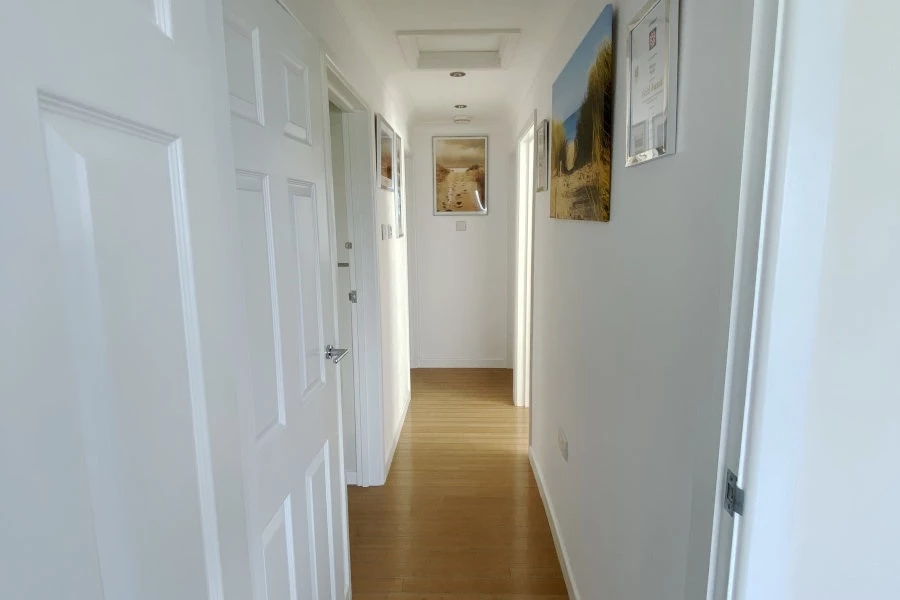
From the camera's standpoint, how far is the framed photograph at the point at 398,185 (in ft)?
10.8

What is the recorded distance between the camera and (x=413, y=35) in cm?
229

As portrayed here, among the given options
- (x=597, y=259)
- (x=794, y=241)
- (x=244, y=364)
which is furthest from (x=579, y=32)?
(x=244, y=364)

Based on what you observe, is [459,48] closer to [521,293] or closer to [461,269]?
[521,293]

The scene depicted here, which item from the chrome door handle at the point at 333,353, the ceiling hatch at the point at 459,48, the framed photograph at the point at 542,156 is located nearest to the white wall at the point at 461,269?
the ceiling hatch at the point at 459,48

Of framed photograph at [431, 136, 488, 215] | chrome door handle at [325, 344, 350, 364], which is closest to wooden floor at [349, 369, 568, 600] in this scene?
chrome door handle at [325, 344, 350, 364]

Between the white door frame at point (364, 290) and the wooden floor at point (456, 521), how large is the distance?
24 centimetres

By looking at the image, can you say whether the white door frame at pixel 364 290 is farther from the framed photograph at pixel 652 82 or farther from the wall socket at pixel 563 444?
the framed photograph at pixel 652 82

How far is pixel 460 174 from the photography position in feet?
14.8

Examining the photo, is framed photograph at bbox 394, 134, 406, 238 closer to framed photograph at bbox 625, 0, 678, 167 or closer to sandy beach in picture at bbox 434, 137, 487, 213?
sandy beach in picture at bbox 434, 137, 487, 213

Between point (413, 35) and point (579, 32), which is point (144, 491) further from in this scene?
point (413, 35)

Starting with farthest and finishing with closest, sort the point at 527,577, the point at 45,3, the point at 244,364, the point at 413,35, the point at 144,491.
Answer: the point at 413,35, the point at 527,577, the point at 244,364, the point at 144,491, the point at 45,3

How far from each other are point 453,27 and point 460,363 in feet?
10.4

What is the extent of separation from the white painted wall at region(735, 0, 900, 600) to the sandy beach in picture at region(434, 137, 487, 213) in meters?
3.90

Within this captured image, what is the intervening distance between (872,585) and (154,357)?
111cm
